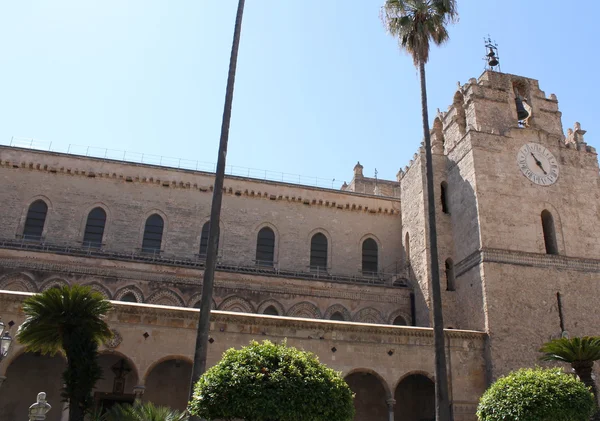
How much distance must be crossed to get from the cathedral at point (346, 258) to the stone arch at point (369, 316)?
0.20ft

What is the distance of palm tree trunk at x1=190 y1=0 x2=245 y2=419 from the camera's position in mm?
12656

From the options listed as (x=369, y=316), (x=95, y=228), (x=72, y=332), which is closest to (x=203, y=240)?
(x=95, y=228)

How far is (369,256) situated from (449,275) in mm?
5249

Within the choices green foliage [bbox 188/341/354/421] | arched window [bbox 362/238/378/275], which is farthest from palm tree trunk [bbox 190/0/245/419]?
arched window [bbox 362/238/378/275]

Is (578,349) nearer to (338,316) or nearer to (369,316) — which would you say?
(369,316)

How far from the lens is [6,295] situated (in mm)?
16484

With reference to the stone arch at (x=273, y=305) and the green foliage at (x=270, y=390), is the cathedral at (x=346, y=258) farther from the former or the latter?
the green foliage at (x=270, y=390)

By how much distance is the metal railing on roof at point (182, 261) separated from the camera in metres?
23.7

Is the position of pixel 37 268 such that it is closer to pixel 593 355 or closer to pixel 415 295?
pixel 415 295

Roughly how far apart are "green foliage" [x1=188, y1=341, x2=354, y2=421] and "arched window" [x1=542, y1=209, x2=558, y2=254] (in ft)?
48.3

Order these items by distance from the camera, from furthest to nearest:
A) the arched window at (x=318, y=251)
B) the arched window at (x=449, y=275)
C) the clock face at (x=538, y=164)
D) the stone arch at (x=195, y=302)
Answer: the arched window at (x=318, y=251), the clock face at (x=538, y=164), the arched window at (x=449, y=275), the stone arch at (x=195, y=302)

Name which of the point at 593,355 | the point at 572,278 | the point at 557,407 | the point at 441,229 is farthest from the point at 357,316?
the point at 557,407

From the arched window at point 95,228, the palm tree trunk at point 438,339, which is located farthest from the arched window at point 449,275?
the arched window at point 95,228

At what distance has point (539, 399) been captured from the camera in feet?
43.2
